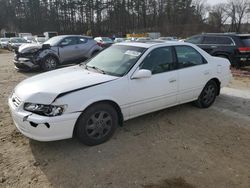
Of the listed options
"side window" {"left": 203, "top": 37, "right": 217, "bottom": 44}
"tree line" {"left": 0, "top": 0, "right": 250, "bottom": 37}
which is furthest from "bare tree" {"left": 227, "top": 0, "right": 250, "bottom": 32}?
"side window" {"left": 203, "top": 37, "right": 217, "bottom": 44}

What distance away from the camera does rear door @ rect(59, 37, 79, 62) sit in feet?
34.9

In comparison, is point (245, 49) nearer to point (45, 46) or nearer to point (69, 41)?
point (69, 41)

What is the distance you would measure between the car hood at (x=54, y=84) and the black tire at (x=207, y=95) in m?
2.37

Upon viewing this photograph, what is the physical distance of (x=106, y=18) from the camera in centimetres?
6906

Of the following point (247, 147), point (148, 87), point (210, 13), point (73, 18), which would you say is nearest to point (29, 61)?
point (148, 87)

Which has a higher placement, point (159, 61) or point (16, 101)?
point (159, 61)

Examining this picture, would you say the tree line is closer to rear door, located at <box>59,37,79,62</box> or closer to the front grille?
rear door, located at <box>59,37,79,62</box>

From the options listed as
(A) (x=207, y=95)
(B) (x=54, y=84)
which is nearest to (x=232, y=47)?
(A) (x=207, y=95)

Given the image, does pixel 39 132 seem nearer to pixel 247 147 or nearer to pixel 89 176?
pixel 89 176

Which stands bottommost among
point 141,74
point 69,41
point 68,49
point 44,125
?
point 44,125

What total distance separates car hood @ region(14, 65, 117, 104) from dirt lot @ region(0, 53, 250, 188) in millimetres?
823

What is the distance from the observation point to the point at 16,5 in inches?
2625

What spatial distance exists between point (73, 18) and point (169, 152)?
70.9 meters

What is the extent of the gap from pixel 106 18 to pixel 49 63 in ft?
203
